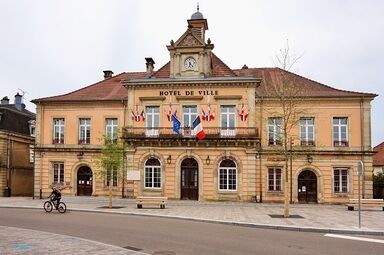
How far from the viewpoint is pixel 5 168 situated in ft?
128

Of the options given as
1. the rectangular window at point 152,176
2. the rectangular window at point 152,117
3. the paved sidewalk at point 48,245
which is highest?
the rectangular window at point 152,117

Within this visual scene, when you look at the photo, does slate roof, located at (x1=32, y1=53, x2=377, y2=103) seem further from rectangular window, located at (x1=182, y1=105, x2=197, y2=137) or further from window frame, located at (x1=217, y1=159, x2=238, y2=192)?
window frame, located at (x1=217, y1=159, x2=238, y2=192)

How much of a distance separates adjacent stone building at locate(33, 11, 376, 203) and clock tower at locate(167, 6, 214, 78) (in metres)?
0.07

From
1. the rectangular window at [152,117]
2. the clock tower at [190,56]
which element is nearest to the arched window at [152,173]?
the rectangular window at [152,117]

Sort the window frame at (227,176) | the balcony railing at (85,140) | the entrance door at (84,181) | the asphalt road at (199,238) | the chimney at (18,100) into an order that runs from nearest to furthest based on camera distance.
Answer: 1. the asphalt road at (199,238)
2. the window frame at (227,176)
3. the entrance door at (84,181)
4. the balcony railing at (85,140)
5. the chimney at (18,100)

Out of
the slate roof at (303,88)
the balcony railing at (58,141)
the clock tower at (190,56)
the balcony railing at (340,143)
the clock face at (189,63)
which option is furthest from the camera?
the balcony railing at (58,141)

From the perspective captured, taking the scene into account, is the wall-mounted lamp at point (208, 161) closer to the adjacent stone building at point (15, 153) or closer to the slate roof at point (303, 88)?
the slate roof at point (303, 88)

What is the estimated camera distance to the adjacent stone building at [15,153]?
39.0 metres

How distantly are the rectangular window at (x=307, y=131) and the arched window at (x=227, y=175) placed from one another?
18.3ft

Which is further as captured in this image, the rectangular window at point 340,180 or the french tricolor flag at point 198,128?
the rectangular window at point 340,180

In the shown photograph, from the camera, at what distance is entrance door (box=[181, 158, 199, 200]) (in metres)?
31.7

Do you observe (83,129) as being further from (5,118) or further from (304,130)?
A: (304,130)

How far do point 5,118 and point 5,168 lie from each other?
4.79m

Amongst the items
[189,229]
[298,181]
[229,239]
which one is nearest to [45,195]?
[298,181]
